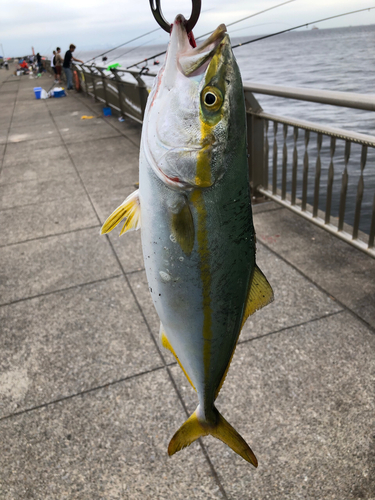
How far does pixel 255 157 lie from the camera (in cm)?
582

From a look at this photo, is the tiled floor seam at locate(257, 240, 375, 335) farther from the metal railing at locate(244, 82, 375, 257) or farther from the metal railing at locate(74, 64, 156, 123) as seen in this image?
the metal railing at locate(74, 64, 156, 123)

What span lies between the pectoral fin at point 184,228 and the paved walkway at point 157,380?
1878 mm

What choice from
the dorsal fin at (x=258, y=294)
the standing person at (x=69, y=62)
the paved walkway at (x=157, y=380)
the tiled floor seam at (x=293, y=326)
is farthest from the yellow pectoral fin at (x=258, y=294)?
the standing person at (x=69, y=62)

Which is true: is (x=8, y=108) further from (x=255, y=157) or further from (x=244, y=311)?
(x=244, y=311)

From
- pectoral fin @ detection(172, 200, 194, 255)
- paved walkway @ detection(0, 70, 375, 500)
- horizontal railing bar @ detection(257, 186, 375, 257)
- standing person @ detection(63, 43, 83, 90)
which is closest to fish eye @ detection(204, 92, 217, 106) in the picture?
pectoral fin @ detection(172, 200, 194, 255)

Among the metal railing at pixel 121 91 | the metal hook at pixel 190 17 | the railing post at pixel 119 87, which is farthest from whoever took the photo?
the railing post at pixel 119 87

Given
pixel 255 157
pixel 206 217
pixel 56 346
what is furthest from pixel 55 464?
pixel 255 157

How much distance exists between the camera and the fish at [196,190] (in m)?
1.20

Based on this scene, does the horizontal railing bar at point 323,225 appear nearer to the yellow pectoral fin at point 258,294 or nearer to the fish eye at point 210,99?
the yellow pectoral fin at point 258,294

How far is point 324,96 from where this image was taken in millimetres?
3979

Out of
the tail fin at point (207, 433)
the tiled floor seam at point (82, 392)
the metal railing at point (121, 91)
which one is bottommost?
the tiled floor seam at point (82, 392)

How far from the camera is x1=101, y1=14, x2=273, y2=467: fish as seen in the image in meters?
1.20

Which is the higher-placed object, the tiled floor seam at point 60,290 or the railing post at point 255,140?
the railing post at point 255,140

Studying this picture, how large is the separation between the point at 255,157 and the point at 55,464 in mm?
4438
